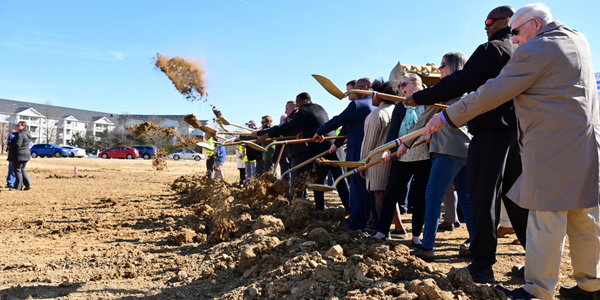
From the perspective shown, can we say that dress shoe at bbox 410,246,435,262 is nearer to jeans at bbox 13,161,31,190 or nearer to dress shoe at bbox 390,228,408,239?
dress shoe at bbox 390,228,408,239

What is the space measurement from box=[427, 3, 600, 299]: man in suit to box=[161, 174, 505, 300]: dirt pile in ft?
1.40

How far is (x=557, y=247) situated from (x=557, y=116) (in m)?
0.78

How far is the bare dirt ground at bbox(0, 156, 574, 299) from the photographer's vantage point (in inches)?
108

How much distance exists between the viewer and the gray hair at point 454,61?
12.1ft

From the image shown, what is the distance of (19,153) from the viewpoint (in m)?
10.5

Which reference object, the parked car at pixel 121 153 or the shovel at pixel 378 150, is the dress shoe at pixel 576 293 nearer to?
the shovel at pixel 378 150

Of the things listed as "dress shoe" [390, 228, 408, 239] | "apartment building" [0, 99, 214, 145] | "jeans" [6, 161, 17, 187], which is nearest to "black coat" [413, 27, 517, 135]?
"dress shoe" [390, 228, 408, 239]

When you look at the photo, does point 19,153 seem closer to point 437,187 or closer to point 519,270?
point 437,187

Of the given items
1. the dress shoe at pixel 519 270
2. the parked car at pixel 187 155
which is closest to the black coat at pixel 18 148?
the dress shoe at pixel 519 270

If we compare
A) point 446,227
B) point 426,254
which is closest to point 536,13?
point 426,254

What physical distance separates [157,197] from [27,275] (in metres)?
6.33

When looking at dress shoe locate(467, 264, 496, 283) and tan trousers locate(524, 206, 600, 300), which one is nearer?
tan trousers locate(524, 206, 600, 300)

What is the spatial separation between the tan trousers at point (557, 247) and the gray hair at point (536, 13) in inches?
48.1

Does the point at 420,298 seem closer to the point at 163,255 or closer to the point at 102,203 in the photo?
the point at 163,255
